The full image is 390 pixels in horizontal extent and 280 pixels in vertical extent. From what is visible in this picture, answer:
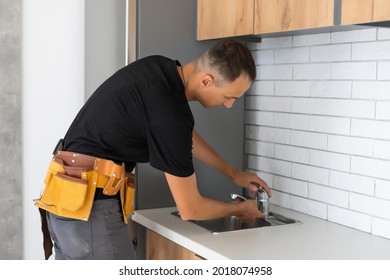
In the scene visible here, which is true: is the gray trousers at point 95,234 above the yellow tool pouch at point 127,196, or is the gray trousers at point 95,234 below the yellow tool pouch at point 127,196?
below

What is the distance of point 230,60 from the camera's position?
211cm

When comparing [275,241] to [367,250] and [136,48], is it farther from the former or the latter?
[136,48]

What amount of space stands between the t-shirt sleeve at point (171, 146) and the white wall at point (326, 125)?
74 cm

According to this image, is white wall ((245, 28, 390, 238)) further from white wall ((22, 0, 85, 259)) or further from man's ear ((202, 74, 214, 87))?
white wall ((22, 0, 85, 259))

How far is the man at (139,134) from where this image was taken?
206 centimetres

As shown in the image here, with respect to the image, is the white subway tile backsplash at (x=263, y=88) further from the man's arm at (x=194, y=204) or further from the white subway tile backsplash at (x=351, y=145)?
the man's arm at (x=194, y=204)

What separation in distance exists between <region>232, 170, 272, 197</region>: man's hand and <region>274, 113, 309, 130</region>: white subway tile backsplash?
300mm

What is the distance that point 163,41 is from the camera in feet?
9.02

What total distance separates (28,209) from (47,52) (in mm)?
823

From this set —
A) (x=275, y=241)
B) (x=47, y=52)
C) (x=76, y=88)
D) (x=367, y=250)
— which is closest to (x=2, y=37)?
(x=47, y=52)

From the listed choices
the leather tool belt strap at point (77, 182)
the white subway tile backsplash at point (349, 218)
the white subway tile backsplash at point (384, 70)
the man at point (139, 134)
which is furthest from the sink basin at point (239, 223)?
the white subway tile backsplash at point (384, 70)

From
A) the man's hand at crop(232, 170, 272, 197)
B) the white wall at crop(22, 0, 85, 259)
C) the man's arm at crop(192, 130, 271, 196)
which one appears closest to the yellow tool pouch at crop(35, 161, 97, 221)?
the man's arm at crop(192, 130, 271, 196)

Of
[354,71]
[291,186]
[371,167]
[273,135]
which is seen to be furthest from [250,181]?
[354,71]

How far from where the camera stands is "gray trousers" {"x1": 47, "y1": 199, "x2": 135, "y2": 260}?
218 cm
